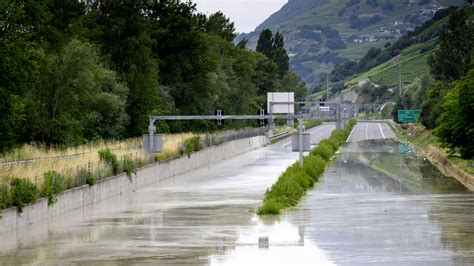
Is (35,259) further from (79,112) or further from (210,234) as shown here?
(79,112)

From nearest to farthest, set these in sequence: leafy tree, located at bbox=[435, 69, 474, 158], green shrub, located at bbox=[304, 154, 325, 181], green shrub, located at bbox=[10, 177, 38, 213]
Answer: green shrub, located at bbox=[10, 177, 38, 213] → green shrub, located at bbox=[304, 154, 325, 181] → leafy tree, located at bbox=[435, 69, 474, 158]

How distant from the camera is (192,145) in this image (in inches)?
3078

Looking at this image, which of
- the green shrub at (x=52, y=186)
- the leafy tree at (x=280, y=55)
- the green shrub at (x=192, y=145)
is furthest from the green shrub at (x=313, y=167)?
the leafy tree at (x=280, y=55)

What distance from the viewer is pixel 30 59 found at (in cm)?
5144

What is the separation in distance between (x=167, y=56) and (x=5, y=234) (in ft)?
232

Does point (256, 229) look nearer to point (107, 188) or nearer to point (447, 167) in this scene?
point (107, 188)

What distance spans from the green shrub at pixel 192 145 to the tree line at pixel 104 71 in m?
4.03

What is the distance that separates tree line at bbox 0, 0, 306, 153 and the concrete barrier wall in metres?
4.90

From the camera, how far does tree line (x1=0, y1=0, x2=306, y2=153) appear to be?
51.8 meters

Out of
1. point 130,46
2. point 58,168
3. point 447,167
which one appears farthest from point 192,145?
point 58,168

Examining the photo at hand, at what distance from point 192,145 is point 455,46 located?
5832 cm

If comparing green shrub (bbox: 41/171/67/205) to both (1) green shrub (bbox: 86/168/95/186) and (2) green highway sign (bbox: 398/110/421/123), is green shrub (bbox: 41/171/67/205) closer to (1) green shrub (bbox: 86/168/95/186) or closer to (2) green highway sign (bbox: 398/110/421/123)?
(1) green shrub (bbox: 86/168/95/186)

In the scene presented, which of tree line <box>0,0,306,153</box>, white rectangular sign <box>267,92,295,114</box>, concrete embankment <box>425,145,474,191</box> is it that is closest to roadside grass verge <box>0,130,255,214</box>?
tree line <box>0,0,306,153</box>

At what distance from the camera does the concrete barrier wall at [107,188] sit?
116ft
